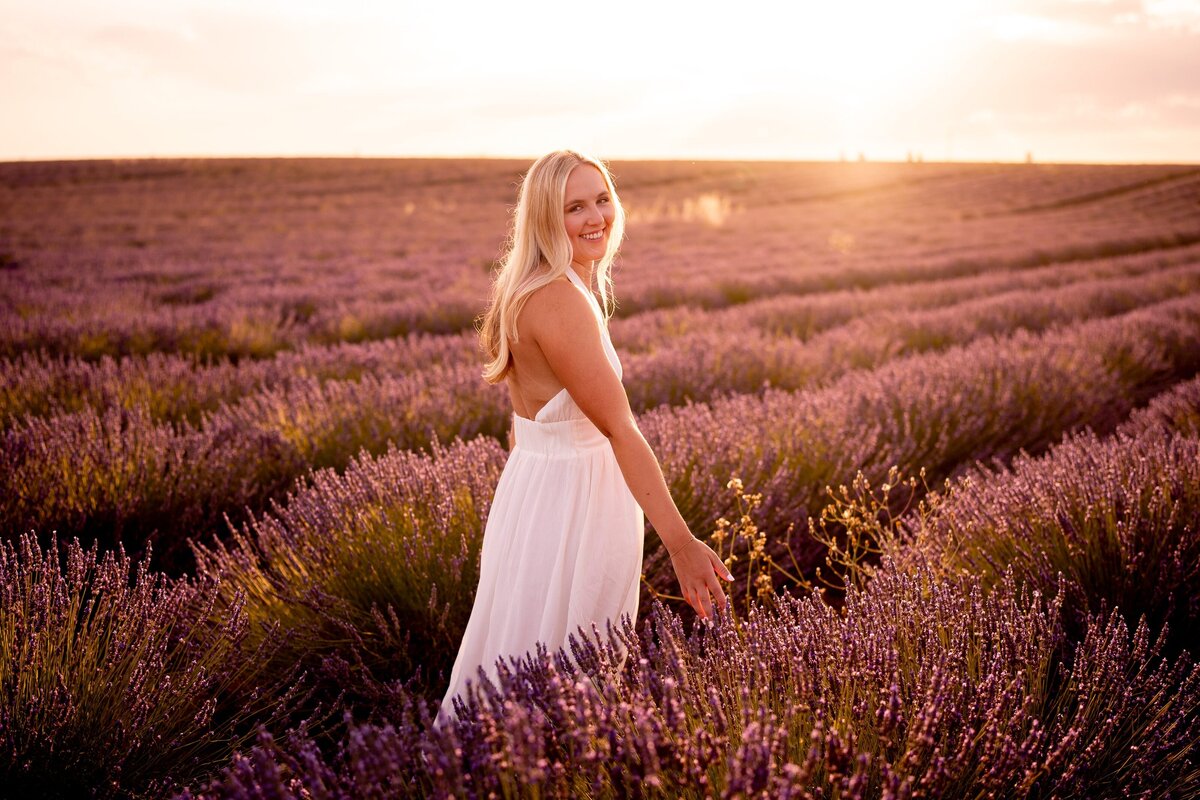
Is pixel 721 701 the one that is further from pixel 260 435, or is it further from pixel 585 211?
pixel 260 435

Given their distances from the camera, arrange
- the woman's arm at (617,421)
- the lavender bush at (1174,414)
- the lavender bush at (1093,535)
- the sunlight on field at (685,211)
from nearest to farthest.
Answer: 1. the woman's arm at (617,421)
2. the lavender bush at (1093,535)
3. the lavender bush at (1174,414)
4. the sunlight on field at (685,211)

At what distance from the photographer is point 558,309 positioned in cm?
173

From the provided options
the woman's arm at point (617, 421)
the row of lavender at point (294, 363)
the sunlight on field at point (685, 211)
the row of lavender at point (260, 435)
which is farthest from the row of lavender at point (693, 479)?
the sunlight on field at point (685, 211)

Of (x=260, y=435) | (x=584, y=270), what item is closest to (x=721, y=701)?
(x=584, y=270)

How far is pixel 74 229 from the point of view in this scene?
22.2 metres

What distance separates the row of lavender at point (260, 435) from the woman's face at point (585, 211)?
1287mm

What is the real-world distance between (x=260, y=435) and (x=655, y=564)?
2.22 meters

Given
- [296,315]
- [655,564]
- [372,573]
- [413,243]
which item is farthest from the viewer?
[413,243]

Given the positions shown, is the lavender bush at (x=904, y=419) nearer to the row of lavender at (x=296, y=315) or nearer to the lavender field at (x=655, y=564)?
the lavender field at (x=655, y=564)

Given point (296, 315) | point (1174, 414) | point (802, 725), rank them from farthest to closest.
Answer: point (296, 315) < point (1174, 414) < point (802, 725)

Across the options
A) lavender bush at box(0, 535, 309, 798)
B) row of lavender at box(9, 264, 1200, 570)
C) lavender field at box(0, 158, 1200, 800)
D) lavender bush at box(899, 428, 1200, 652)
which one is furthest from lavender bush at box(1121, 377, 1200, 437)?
lavender bush at box(0, 535, 309, 798)

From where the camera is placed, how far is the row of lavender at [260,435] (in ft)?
10.2

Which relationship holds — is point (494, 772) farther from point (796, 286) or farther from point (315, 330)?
point (796, 286)

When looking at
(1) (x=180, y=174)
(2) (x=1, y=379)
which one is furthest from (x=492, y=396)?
(1) (x=180, y=174)
